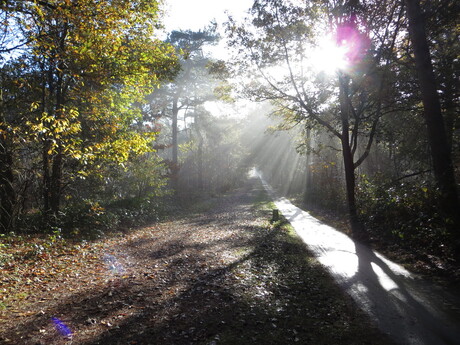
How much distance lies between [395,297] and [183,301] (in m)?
3.80

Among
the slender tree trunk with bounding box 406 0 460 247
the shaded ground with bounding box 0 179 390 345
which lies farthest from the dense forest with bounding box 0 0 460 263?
the shaded ground with bounding box 0 179 390 345

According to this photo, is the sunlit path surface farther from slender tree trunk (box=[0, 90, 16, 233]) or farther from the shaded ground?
slender tree trunk (box=[0, 90, 16, 233])

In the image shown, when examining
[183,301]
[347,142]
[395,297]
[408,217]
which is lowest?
[183,301]

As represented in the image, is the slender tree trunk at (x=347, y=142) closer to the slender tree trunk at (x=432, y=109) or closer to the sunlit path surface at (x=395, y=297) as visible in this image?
the sunlit path surface at (x=395, y=297)

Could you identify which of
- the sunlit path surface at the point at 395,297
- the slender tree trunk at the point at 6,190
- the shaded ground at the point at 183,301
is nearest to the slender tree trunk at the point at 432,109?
the sunlit path surface at the point at 395,297

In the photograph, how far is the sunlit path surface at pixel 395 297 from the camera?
4.01 metres

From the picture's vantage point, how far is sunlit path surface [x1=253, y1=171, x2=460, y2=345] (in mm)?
4008

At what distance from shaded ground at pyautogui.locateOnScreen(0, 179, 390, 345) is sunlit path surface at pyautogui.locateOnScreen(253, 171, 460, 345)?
1.04ft

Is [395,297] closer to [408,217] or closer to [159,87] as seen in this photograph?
[408,217]

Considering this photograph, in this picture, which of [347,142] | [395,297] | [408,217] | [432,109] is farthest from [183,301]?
[347,142]

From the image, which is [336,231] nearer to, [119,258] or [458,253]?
[458,253]

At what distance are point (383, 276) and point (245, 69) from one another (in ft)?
36.5

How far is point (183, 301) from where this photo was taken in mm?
5227

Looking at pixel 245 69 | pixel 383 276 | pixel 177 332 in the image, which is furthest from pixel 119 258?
pixel 245 69
